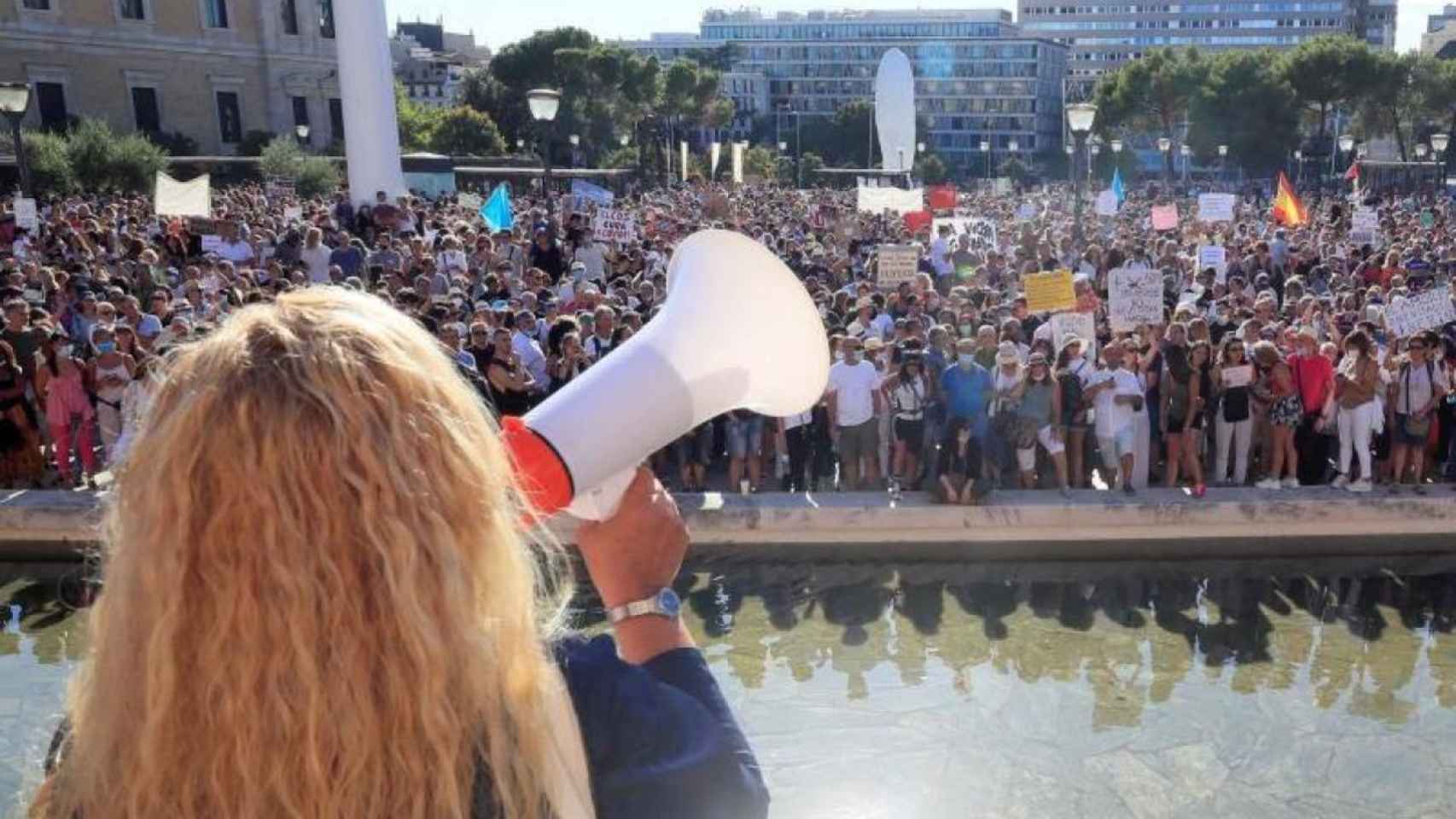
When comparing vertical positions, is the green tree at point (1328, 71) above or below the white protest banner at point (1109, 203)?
above

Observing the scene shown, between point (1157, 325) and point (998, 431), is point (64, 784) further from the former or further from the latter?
point (1157, 325)

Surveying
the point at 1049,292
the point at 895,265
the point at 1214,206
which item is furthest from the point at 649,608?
the point at 1214,206

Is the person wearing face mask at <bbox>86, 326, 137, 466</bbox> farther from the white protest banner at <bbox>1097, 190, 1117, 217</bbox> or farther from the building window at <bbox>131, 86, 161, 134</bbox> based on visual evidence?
the building window at <bbox>131, 86, 161, 134</bbox>

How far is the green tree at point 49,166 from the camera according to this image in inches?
1096

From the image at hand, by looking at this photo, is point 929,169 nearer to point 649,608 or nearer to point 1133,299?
point 1133,299

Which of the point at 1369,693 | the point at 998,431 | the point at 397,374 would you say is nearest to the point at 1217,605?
the point at 1369,693

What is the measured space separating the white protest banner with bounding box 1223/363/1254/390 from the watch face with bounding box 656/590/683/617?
349 inches

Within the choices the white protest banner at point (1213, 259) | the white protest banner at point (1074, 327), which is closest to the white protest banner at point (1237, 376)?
the white protest banner at point (1074, 327)

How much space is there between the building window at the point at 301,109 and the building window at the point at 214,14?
404 centimetres

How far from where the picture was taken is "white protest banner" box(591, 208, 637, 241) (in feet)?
52.9

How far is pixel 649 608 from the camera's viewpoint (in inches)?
61.6

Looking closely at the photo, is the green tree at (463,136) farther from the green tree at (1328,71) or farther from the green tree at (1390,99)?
the green tree at (1390,99)

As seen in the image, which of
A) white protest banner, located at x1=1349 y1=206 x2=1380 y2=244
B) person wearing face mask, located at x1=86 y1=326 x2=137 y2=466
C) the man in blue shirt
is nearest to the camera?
the man in blue shirt

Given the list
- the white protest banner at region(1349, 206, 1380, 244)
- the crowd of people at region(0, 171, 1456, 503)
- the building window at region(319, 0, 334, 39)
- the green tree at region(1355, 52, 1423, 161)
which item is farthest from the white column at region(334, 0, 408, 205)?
the green tree at region(1355, 52, 1423, 161)
